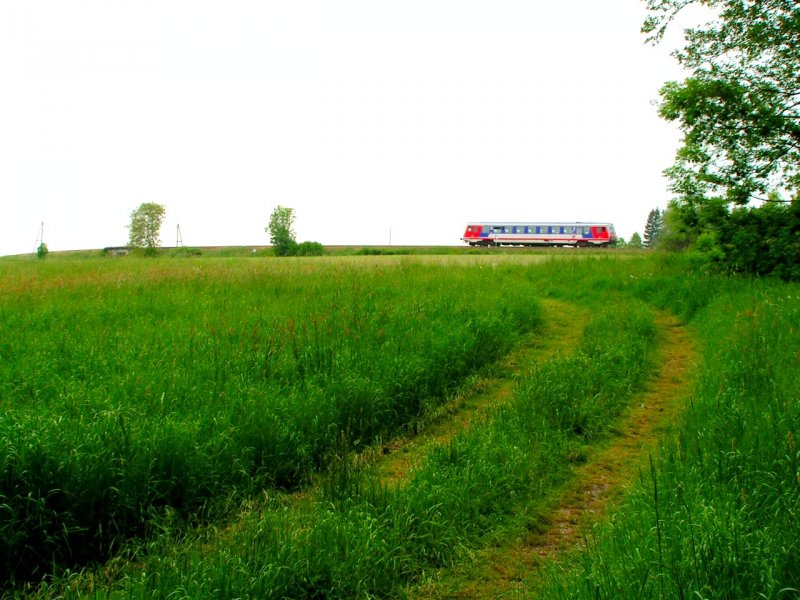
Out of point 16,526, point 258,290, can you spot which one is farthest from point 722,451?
point 258,290

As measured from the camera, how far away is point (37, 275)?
1310cm

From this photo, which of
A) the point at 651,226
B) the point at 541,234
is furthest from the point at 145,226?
the point at 651,226

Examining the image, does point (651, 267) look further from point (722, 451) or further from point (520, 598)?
point (520, 598)

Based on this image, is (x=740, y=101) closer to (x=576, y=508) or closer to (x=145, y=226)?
(x=576, y=508)

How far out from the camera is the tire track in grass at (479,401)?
5051 mm

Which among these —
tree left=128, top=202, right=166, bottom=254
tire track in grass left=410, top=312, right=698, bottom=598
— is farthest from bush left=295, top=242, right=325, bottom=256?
tire track in grass left=410, top=312, right=698, bottom=598

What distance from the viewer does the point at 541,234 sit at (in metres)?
47.5

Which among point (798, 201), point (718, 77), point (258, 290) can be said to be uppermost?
point (718, 77)

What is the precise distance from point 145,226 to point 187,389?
6276cm

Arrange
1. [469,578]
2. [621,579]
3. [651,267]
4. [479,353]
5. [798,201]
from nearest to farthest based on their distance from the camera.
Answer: [621,579]
[469,578]
[479,353]
[798,201]
[651,267]

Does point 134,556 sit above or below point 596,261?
below

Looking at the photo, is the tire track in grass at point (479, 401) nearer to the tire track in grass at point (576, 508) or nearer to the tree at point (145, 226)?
the tire track in grass at point (576, 508)

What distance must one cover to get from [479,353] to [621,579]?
18.3 ft

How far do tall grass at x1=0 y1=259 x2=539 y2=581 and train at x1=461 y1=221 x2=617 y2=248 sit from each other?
37891mm
